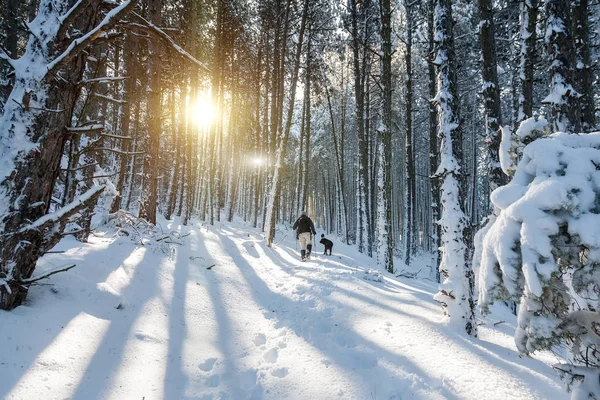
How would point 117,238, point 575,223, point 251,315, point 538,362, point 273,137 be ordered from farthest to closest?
point 273,137
point 117,238
point 251,315
point 538,362
point 575,223

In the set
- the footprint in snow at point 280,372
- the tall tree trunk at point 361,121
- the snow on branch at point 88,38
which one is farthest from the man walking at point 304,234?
the snow on branch at point 88,38

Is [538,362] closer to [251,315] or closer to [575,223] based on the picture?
[575,223]

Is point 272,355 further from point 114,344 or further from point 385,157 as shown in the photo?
point 385,157

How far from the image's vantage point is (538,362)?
121 inches

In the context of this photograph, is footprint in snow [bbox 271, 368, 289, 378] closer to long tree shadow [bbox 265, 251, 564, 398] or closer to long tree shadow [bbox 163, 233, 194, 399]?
long tree shadow [bbox 163, 233, 194, 399]

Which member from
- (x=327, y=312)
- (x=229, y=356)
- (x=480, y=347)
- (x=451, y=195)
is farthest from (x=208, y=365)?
(x=451, y=195)

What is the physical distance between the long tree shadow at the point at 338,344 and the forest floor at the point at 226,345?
17mm

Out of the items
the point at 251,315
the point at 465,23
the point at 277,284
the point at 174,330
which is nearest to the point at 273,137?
the point at 277,284

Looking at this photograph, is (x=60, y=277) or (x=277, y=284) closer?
(x=60, y=277)

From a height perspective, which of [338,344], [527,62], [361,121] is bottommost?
[338,344]

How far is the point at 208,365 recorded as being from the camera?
3.68 meters

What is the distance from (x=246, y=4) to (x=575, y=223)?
65.5 ft

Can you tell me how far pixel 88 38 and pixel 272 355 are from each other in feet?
13.6

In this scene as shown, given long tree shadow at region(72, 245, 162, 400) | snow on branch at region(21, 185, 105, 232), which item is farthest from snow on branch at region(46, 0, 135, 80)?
long tree shadow at region(72, 245, 162, 400)
